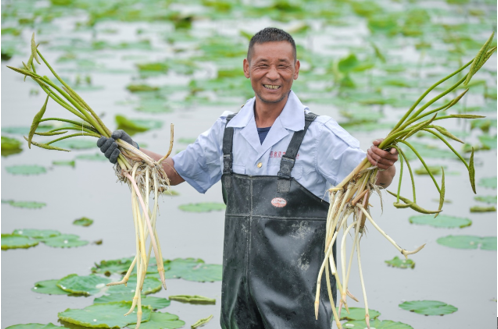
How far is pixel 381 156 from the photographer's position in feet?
7.28

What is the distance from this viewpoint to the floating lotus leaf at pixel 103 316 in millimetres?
3068

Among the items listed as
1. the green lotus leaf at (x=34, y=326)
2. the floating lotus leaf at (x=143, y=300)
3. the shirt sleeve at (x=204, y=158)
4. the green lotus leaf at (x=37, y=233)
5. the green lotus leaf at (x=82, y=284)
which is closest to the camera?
the shirt sleeve at (x=204, y=158)

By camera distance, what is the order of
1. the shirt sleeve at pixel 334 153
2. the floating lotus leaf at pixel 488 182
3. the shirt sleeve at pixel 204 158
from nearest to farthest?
the shirt sleeve at pixel 334 153 → the shirt sleeve at pixel 204 158 → the floating lotus leaf at pixel 488 182

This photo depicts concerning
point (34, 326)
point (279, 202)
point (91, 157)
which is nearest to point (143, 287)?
point (34, 326)

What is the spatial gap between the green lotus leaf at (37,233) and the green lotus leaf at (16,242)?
44 mm

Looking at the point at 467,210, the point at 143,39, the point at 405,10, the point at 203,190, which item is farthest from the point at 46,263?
the point at 405,10

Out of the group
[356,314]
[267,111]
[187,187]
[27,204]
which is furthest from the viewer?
[187,187]

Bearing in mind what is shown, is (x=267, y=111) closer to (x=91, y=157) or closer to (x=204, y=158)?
(x=204, y=158)

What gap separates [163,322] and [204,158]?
87cm

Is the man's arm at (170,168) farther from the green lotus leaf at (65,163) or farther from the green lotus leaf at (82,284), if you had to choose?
the green lotus leaf at (65,163)

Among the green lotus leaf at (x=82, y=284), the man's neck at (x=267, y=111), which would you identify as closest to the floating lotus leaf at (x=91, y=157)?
the green lotus leaf at (x=82, y=284)

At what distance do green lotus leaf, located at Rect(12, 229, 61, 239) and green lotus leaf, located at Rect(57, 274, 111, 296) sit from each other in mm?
622

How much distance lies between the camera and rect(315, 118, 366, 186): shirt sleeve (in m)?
2.41

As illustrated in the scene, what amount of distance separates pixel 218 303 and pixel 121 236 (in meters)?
0.96
